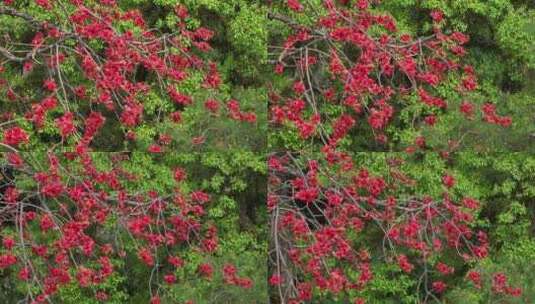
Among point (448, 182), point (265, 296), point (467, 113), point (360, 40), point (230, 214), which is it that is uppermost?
point (360, 40)

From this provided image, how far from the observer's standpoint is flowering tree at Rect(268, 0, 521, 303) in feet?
14.3

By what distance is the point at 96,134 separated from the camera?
4.42 metres

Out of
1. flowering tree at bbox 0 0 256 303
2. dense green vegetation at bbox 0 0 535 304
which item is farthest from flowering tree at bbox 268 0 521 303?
flowering tree at bbox 0 0 256 303

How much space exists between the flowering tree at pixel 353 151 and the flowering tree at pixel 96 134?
0.31m

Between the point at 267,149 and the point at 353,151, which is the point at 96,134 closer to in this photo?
the point at 267,149

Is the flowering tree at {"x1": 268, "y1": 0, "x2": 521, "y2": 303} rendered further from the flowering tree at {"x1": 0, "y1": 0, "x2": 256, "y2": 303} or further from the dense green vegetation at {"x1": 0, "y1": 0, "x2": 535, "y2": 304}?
the flowering tree at {"x1": 0, "y1": 0, "x2": 256, "y2": 303}

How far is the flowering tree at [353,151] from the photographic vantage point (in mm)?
4359

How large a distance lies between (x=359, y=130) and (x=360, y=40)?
0.43 meters

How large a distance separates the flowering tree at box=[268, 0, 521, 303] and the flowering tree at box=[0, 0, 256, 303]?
1.00ft

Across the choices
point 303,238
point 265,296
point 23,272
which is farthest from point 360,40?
point 23,272

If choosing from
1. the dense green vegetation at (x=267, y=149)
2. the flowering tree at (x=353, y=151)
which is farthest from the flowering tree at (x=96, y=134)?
the flowering tree at (x=353, y=151)

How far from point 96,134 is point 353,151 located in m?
1.18

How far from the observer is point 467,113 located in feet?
14.7

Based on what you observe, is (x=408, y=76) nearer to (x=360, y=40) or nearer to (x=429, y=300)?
(x=360, y=40)
